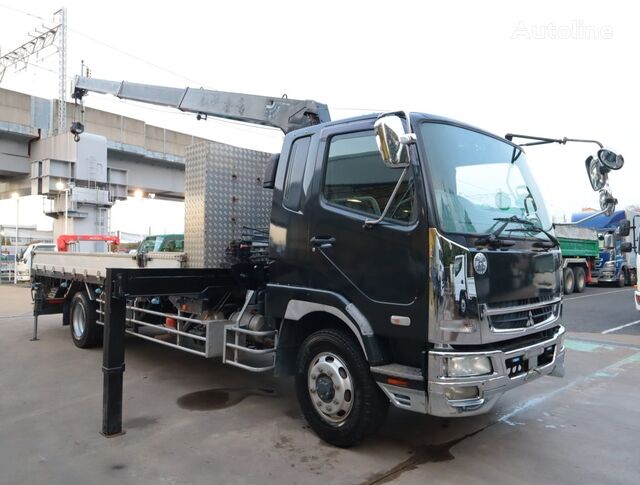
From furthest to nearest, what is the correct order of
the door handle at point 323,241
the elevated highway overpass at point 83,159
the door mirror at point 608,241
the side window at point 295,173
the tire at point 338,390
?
the elevated highway overpass at point 83,159 < the door mirror at point 608,241 < the side window at point 295,173 < the door handle at point 323,241 < the tire at point 338,390

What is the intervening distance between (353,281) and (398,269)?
44cm

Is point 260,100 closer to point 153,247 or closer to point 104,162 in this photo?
point 153,247

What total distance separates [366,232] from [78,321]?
243 inches

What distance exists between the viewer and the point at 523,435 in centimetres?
439

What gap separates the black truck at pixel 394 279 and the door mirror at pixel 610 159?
0.11m

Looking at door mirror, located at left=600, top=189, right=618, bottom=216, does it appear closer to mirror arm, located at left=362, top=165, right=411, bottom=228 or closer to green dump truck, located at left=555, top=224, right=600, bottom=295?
mirror arm, located at left=362, top=165, right=411, bottom=228

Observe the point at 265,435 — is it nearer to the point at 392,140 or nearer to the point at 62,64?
the point at 392,140

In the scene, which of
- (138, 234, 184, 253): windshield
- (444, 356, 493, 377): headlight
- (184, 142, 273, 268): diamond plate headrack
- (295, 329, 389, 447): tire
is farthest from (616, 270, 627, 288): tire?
(295, 329, 389, 447): tire

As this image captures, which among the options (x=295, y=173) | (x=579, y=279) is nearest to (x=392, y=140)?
(x=295, y=173)

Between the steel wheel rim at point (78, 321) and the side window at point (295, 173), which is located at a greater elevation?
the side window at point (295, 173)

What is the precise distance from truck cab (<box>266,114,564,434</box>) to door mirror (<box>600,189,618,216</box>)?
599mm

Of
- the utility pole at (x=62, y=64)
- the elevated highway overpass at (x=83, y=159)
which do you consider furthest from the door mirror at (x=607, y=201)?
the utility pole at (x=62, y=64)

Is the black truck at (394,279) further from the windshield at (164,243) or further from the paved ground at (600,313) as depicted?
the paved ground at (600,313)

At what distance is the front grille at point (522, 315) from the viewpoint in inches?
142
